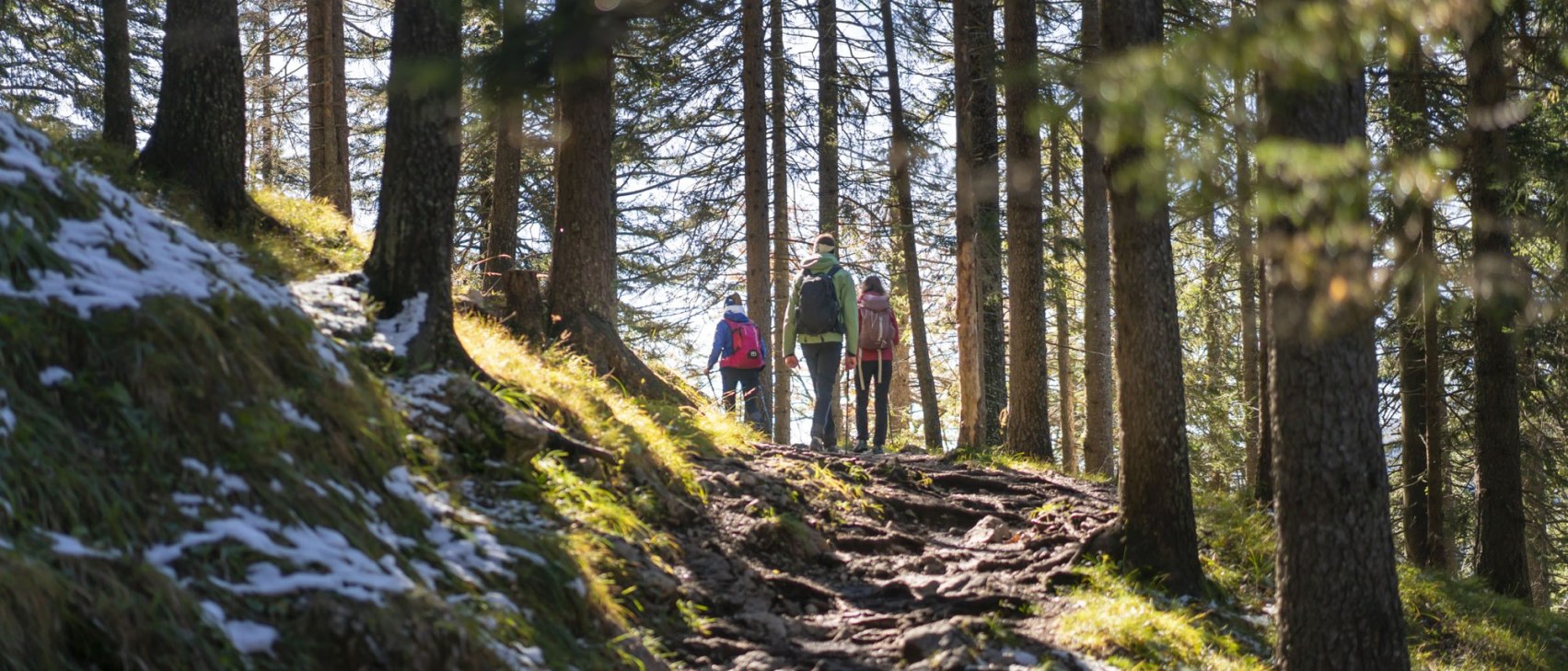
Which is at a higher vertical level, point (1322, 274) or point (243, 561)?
point (1322, 274)

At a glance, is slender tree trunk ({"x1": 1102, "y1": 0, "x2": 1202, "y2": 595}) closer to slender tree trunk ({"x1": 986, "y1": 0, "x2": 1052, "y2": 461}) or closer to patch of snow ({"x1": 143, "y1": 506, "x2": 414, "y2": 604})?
patch of snow ({"x1": 143, "y1": 506, "x2": 414, "y2": 604})

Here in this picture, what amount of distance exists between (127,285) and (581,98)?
572 centimetres

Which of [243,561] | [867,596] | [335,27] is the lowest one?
[867,596]

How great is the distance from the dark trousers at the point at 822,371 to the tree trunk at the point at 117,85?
6.59 metres

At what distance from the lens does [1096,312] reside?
47.0ft

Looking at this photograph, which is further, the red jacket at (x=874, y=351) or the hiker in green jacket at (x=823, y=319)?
the red jacket at (x=874, y=351)

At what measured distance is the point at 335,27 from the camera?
15.8 m

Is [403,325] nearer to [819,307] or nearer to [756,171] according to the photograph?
[819,307]

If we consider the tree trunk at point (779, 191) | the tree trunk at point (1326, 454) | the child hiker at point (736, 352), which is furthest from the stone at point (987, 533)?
the tree trunk at point (779, 191)

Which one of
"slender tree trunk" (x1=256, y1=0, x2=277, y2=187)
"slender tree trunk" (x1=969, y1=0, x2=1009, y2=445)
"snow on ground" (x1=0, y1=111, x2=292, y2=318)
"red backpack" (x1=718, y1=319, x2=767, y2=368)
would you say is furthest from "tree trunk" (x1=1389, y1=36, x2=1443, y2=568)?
"slender tree trunk" (x1=256, y1=0, x2=277, y2=187)

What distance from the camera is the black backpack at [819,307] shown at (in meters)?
11.8

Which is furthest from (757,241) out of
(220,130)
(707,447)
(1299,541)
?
(1299,541)

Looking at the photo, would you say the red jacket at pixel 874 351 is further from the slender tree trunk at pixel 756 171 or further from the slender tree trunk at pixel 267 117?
the slender tree trunk at pixel 267 117

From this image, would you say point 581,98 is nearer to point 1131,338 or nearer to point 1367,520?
point 1131,338
